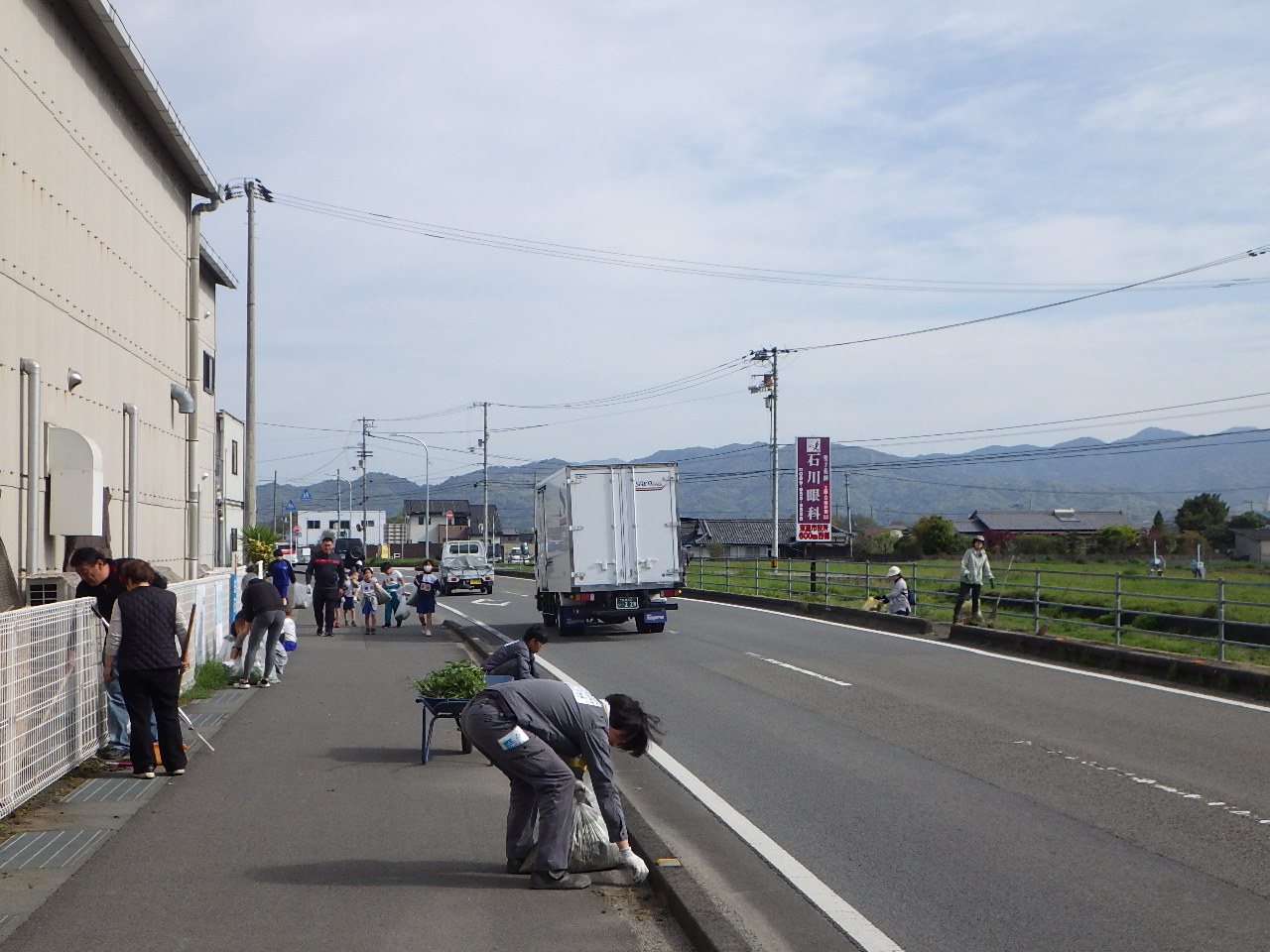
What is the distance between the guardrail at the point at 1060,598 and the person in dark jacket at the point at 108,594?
12.2 meters

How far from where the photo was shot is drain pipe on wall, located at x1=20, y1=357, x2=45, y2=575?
42.8 feet

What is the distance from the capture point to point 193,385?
2405 cm

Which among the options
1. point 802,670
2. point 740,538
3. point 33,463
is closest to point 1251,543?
point 740,538

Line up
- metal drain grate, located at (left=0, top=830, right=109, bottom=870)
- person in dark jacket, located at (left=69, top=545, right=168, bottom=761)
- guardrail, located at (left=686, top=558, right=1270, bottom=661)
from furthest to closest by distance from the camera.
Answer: guardrail, located at (left=686, top=558, right=1270, bottom=661) < person in dark jacket, located at (left=69, top=545, right=168, bottom=761) < metal drain grate, located at (left=0, top=830, right=109, bottom=870)

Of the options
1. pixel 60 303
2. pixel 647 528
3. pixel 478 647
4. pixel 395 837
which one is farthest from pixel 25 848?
A: pixel 647 528

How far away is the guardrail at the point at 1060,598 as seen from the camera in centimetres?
1858

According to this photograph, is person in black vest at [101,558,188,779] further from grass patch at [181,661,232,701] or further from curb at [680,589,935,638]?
curb at [680,589,935,638]

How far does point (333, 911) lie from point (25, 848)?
2.25 metres

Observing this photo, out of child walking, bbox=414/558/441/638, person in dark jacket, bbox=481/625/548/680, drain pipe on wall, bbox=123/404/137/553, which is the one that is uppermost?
drain pipe on wall, bbox=123/404/137/553

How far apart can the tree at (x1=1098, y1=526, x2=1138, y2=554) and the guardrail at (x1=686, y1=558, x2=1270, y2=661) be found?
35260 mm

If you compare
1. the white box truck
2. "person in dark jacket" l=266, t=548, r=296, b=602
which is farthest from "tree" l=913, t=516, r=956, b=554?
"person in dark jacket" l=266, t=548, r=296, b=602

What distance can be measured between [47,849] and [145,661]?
2.09 m

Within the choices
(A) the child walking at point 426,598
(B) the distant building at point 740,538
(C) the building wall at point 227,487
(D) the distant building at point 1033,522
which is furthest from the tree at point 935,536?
(A) the child walking at point 426,598

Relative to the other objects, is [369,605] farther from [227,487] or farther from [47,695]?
[227,487]
